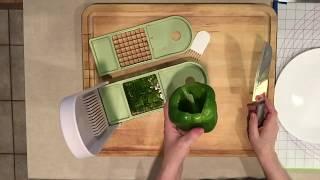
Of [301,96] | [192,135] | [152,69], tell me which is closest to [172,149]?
[192,135]

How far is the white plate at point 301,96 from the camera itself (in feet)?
2.93

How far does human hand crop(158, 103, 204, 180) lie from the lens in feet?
2.69

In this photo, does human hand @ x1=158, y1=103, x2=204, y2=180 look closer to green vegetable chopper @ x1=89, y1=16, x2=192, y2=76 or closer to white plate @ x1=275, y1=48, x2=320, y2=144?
green vegetable chopper @ x1=89, y1=16, x2=192, y2=76

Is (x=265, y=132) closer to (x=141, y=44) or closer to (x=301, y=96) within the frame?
→ (x=301, y=96)

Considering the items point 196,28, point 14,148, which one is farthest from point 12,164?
point 196,28

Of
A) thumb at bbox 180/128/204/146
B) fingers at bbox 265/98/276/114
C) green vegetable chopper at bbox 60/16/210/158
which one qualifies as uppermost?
green vegetable chopper at bbox 60/16/210/158

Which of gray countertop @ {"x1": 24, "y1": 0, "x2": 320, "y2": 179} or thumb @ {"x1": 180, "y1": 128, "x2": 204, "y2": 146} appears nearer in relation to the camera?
thumb @ {"x1": 180, "y1": 128, "x2": 204, "y2": 146}

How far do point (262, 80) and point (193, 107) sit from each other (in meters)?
0.15

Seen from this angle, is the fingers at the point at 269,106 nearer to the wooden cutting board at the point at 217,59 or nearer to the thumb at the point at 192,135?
the wooden cutting board at the point at 217,59

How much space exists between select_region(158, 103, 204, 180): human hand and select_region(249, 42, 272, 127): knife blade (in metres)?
0.16

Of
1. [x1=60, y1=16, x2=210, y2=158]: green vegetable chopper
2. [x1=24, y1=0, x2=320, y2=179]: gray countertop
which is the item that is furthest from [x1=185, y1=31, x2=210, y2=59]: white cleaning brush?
[x1=24, y1=0, x2=320, y2=179]: gray countertop

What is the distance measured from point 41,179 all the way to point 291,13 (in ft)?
2.04

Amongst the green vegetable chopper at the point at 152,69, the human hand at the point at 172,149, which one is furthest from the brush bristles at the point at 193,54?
the human hand at the point at 172,149

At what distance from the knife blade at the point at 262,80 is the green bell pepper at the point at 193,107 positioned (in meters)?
0.10
